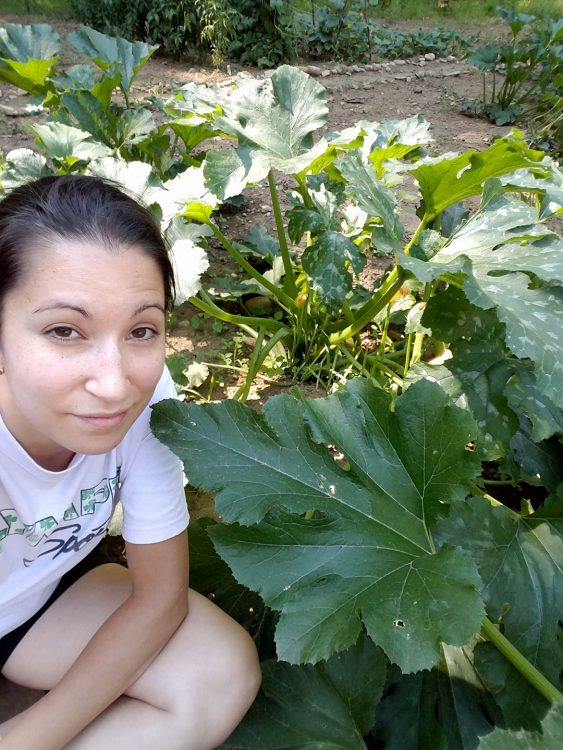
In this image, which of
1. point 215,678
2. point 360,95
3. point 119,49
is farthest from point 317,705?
point 360,95

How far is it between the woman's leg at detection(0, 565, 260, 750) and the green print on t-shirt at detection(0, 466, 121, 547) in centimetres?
22

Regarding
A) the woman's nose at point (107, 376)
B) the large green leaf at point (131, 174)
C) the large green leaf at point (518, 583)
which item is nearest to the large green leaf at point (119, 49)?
the large green leaf at point (131, 174)

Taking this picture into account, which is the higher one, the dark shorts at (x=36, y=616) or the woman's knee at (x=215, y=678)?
the woman's knee at (x=215, y=678)

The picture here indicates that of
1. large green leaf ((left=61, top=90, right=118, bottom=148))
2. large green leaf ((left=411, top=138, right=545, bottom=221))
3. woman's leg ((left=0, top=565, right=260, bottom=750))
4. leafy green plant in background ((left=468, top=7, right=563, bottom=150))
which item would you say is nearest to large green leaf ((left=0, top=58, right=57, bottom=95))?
large green leaf ((left=61, top=90, right=118, bottom=148))

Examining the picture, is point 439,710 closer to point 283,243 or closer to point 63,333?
point 63,333

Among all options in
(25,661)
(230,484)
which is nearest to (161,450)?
(230,484)

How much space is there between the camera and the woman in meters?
0.94

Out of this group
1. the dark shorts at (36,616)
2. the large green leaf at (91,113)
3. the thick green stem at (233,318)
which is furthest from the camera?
the large green leaf at (91,113)

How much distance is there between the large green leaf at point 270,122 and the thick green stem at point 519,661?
1259mm

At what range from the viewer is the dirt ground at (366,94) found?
394cm

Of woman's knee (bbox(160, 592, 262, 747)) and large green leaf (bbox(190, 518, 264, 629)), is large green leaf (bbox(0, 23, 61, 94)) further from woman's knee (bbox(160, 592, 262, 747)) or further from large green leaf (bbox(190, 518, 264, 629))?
woman's knee (bbox(160, 592, 262, 747))

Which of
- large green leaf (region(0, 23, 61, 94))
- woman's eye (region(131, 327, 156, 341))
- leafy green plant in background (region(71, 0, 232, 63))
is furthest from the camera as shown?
leafy green plant in background (region(71, 0, 232, 63))

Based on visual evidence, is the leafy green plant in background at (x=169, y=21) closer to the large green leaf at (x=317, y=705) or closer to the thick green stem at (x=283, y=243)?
the thick green stem at (x=283, y=243)

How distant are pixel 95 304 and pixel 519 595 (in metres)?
0.98
